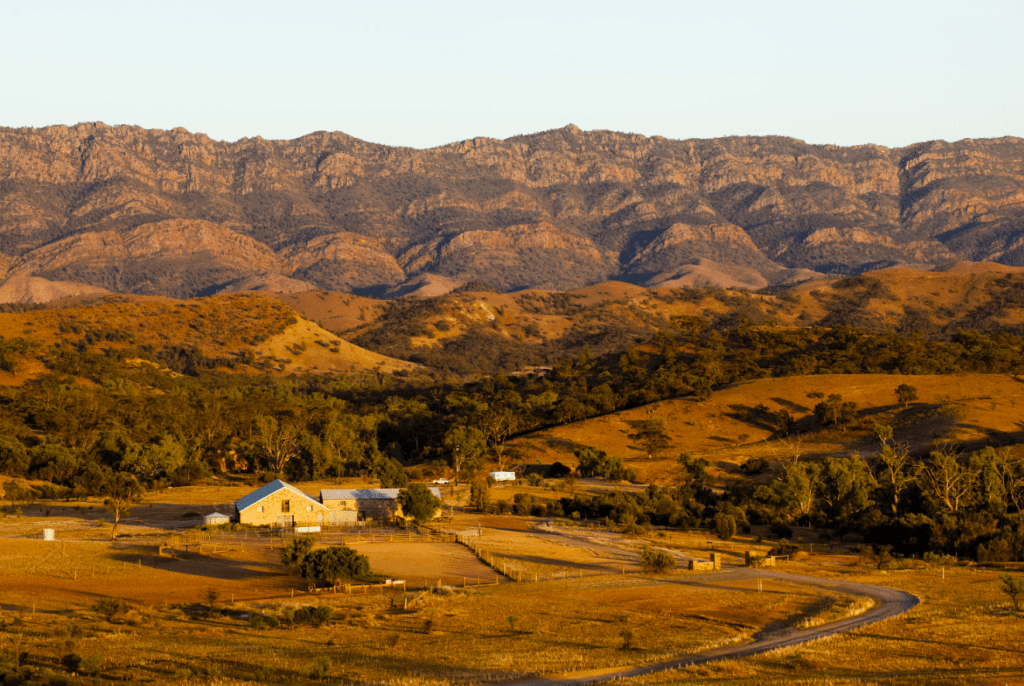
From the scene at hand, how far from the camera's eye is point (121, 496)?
204ft

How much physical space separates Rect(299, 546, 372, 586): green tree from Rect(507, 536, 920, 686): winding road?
16.6 m

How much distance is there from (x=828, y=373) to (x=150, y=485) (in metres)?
83.0

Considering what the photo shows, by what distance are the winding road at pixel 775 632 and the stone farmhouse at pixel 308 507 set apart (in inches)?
1044

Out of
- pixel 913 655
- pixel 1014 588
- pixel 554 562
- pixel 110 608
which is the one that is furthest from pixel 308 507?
pixel 913 655

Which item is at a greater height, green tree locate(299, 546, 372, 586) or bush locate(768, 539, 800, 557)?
green tree locate(299, 546, 372, 586)

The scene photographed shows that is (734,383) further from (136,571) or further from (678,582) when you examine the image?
(136,571)

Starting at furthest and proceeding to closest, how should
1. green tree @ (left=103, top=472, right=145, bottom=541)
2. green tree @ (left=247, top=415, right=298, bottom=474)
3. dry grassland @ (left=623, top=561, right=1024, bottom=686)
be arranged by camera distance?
green tree @ (left=247, top=415, right=298, bottom=474) < green tree @ (left=103, top=472, right=145, bottom=541) < dry grassland @ (left=623, top=561, right=1024, bottom=686)

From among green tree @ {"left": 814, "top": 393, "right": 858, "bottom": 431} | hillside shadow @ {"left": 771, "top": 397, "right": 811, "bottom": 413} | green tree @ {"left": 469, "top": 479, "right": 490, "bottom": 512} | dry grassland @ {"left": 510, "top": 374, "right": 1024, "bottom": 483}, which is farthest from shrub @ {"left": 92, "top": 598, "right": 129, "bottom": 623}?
hillside shadow @ {"left": 771, "top": 397, "right": 811, "bottom": 413}

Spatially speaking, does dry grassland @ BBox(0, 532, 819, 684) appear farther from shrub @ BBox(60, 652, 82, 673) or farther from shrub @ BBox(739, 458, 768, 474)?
shrub @ BBox(739, 458, 768, 474)

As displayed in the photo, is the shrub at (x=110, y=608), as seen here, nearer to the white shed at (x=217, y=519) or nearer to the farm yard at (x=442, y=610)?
the farm yard at (x=442, y=610)

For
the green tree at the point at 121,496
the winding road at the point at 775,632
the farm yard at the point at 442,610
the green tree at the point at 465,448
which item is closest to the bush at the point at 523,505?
the farm yard at the point at 442,610

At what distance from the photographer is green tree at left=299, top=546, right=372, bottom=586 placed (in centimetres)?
4325

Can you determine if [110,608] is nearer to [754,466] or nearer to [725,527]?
[725,527]

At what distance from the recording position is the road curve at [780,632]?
92.0 feet
